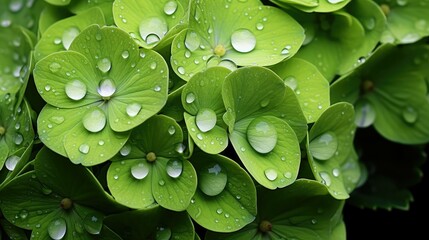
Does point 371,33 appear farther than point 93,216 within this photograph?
Yes

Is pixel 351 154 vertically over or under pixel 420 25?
under

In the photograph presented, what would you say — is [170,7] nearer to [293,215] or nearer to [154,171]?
[154,171]

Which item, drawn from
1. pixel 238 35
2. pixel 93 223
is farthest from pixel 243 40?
pixel 93 223

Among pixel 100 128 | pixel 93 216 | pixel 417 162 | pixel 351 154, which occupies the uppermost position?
pixel 100 128

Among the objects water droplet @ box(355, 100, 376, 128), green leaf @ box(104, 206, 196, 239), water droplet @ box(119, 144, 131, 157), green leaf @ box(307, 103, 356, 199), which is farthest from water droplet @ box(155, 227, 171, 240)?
water droplet @ box(355, 100, 376, 128)

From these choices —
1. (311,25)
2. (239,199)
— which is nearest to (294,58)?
(311,25)

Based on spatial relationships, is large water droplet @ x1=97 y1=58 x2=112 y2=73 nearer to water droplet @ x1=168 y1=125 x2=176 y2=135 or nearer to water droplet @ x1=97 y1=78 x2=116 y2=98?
water droplet @ x1=97 y1=78 x2=116 y2=98

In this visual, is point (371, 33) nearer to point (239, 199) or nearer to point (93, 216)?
point (239, 199)
